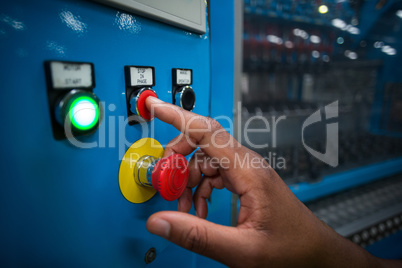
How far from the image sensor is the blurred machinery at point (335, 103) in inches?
54.7

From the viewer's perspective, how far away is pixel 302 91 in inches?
84.3

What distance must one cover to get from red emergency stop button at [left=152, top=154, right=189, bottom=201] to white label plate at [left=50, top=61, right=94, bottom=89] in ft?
0.61

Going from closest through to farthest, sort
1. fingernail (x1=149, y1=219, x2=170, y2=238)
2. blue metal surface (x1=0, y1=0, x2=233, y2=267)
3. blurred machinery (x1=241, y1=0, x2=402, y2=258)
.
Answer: blue metal surface (x1=0, y1=0, x2=233, y2=267)
fingernail (x1=149, y1=219, x2=170, y2=238)
blurred machinery (x1=241, y1=0, x2=402, y2=258)

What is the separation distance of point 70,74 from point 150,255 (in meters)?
0.43

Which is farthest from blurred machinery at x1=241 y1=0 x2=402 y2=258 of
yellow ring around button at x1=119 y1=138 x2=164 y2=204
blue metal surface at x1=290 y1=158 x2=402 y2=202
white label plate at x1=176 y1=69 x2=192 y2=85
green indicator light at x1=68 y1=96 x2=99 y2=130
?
green indicator light at x1=68 y1=96 x2=99 y2=130

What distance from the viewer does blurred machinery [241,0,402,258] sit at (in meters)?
1.39

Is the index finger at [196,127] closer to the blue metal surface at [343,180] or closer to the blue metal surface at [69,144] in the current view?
the blue metal surface at [69,144]

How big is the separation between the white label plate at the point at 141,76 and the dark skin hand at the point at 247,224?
40mm

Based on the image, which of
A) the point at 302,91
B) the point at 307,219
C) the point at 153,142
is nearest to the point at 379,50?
the point at 302,91

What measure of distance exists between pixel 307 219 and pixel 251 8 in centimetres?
141

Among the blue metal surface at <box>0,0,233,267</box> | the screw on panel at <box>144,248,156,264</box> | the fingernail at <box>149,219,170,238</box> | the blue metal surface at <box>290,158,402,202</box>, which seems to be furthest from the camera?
the blue metal surface at <box>290,158,402,202</box>

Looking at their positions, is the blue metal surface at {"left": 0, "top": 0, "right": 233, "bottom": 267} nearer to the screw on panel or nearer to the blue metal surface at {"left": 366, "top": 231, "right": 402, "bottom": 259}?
the screw on panel

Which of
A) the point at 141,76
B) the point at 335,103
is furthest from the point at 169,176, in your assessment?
the point at 335,103

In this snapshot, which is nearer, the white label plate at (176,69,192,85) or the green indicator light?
the green indicator light
